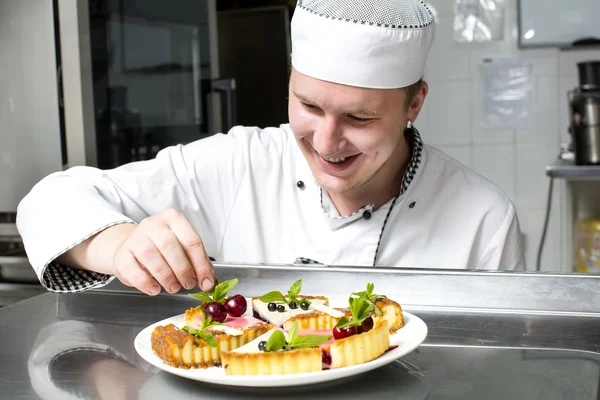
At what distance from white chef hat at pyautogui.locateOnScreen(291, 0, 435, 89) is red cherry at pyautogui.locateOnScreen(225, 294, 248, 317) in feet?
1.70

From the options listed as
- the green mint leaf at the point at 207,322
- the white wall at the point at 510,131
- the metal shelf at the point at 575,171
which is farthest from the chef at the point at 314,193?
the white wall at the point at 510,131

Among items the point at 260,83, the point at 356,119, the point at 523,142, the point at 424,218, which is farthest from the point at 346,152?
the point at 523,142

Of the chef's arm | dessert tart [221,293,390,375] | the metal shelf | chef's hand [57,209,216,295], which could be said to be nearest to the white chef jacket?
the chef's arm

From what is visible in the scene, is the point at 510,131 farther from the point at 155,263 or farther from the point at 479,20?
the point at 155,263

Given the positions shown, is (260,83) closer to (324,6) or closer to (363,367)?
(324,6)

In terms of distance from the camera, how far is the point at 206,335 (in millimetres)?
771

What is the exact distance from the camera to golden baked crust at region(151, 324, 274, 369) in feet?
2.47

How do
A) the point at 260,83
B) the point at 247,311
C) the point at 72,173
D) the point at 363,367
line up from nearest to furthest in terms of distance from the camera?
the point at 363,367
the point at 247,311
the point at 72,173
the point at 260,83

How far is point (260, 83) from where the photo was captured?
332 centimetres

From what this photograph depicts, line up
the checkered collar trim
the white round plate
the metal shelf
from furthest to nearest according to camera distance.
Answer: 1. the metal shelf
2. the checkered collar trim
3. the white round plate

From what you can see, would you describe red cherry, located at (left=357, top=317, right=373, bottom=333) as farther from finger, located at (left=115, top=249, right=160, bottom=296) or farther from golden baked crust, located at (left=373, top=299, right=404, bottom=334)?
finger, located at (left=115, top=249, right=160, bottom=296)

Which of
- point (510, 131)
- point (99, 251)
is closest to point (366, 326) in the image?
point (99, 251)

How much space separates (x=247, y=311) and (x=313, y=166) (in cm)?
47

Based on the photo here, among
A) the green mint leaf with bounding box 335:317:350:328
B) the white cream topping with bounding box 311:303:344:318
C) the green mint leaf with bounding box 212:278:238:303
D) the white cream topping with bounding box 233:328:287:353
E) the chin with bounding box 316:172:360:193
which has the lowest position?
the white cream topping with bounding box 311:303:344:318
